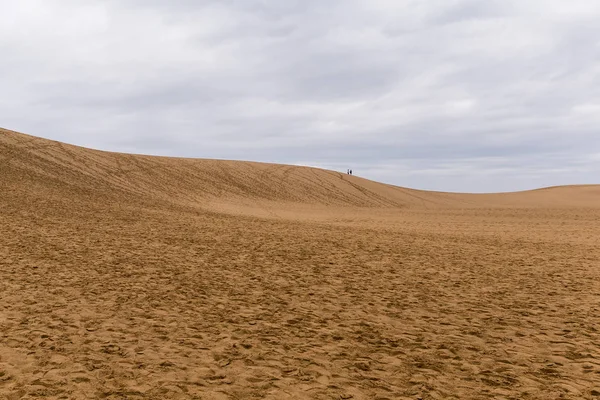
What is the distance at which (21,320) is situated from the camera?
8.48 metres

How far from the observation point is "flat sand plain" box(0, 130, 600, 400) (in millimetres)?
6176

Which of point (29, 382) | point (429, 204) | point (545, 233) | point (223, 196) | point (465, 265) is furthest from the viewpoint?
point (429, 204)

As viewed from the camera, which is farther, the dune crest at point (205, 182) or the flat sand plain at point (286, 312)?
the dune crest at point (205, 182)

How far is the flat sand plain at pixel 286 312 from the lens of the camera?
20.3 feet

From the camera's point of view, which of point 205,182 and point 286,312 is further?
point 205,182

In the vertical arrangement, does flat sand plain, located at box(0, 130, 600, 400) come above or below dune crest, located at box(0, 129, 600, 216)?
below

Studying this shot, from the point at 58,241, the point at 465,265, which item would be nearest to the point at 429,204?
the point at 465,265

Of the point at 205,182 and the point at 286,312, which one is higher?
the point at 205,182

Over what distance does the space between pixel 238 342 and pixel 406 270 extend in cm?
782

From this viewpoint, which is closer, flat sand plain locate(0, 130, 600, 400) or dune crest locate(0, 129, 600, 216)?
flat sand plain locate(0, 130, 600, 400)

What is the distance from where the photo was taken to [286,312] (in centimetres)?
957

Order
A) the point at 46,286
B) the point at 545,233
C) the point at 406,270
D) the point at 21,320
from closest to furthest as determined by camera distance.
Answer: the point at 21,320, the point at 46,286, the point at 406,270, the point at 545,233

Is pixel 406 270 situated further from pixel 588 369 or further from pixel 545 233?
pixel 545 233

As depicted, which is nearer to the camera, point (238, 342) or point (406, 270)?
point (238, 342)
